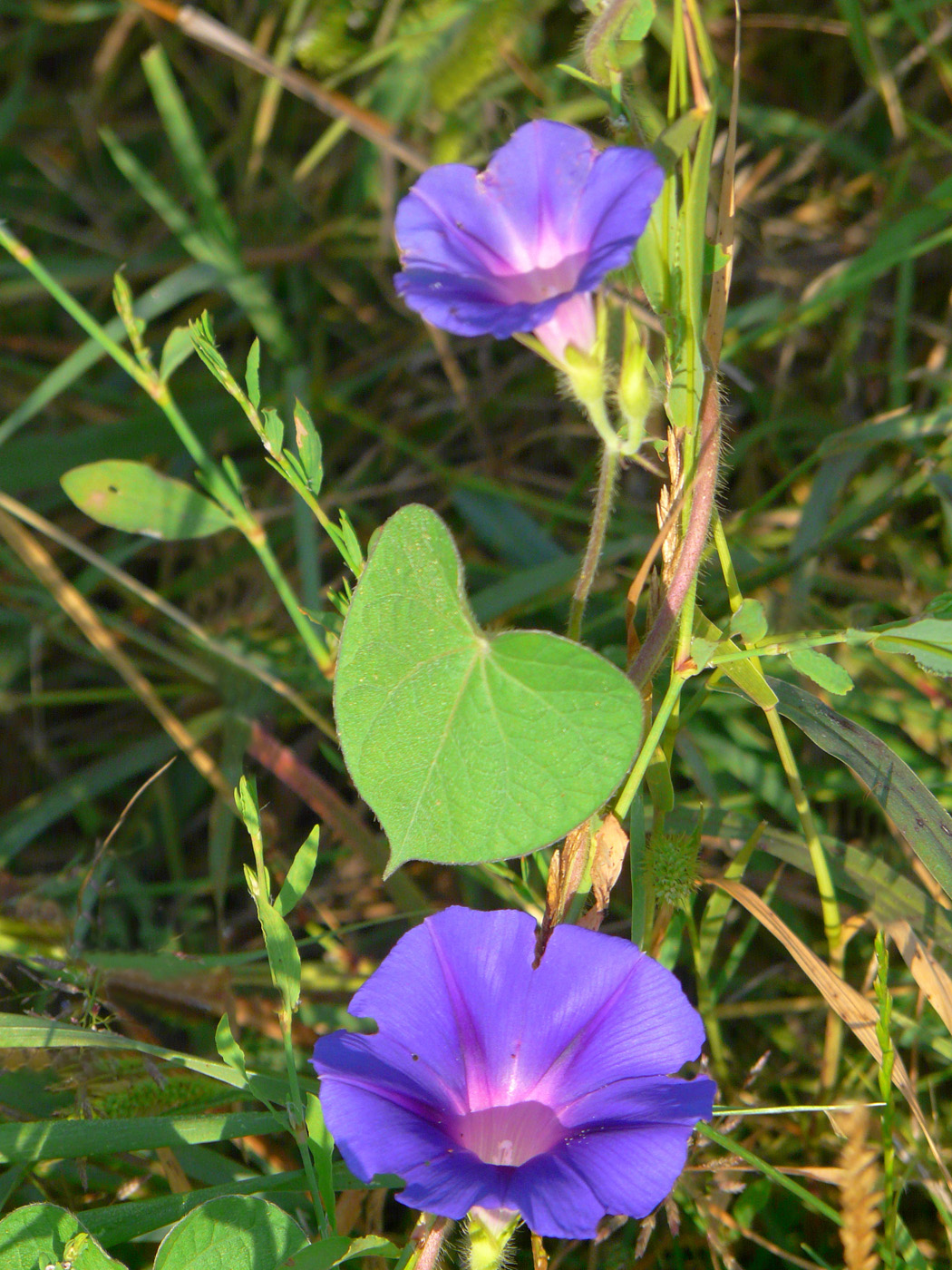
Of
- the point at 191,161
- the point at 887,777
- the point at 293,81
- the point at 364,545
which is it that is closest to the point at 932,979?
the point at 887,777

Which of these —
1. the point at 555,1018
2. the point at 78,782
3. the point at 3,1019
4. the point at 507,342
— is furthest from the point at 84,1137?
the point at 507,342

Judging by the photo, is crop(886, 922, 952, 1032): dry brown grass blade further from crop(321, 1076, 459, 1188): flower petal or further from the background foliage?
crop(321, 1076, 459, 1188): flower petal

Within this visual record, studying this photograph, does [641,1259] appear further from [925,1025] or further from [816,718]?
[816,718]

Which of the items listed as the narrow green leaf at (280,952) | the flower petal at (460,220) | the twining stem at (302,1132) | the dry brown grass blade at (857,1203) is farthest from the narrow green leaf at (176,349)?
the dry brown grass blade at (857,1203)

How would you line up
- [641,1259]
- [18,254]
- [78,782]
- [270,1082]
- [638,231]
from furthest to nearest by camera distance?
[78,782]
[18,254]
[641,1259]
[270,1082]
[638,231]

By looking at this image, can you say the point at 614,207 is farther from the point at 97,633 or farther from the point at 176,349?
the point at 97,633

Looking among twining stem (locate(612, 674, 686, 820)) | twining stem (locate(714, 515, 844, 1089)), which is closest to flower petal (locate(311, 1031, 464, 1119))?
twining stem (locate(612, 674, 686, 820))

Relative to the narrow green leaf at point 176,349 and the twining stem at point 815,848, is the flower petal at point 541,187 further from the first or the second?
the narrow green leaf at point 176,349
